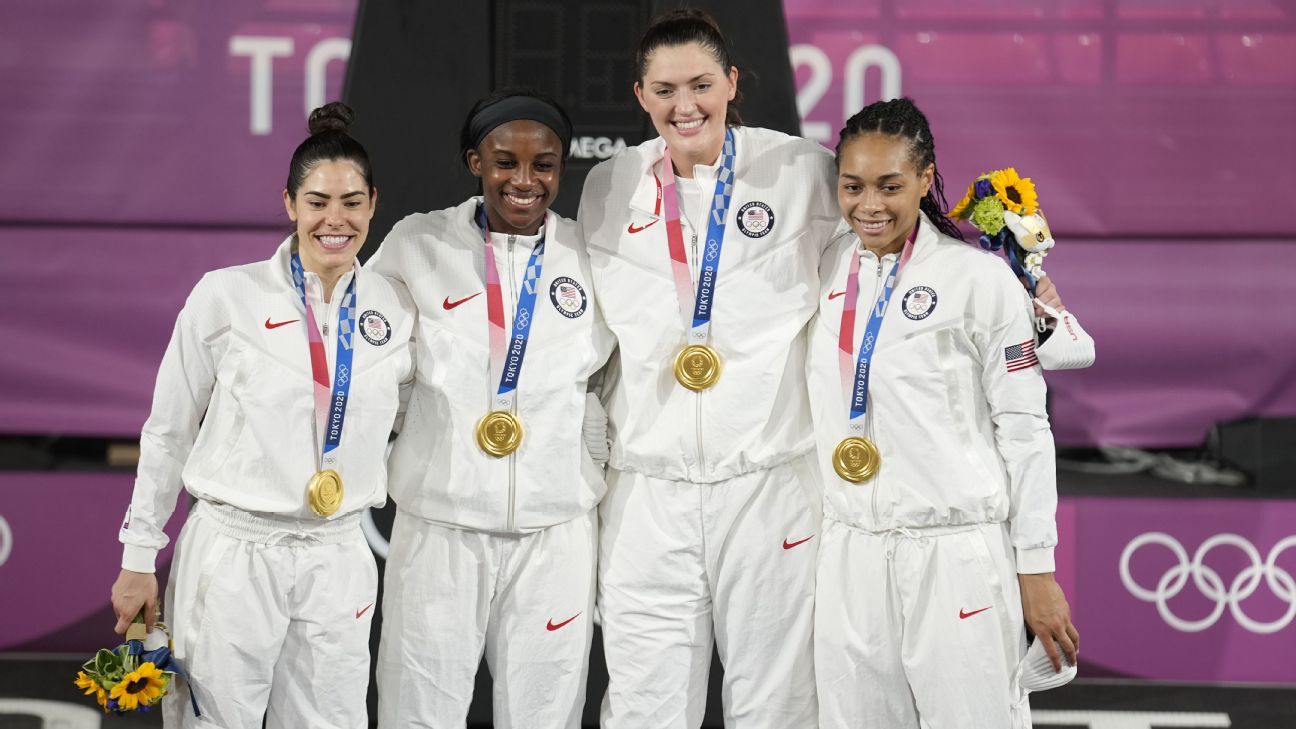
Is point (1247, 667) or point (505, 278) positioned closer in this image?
point (505, 278)

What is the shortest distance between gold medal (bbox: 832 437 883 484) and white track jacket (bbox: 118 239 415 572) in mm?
944

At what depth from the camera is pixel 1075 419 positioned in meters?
5.08

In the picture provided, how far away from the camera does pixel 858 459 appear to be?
2.75 metres

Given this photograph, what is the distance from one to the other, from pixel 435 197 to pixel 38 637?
261 centimetres

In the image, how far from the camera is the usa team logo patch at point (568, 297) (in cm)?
289

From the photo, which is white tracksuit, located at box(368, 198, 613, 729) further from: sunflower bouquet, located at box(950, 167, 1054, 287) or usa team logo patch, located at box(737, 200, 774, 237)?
sunflower bouquet, located at box(950, 167, 1054, 287)

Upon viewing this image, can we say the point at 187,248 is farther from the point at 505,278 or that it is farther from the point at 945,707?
the point at 945,707

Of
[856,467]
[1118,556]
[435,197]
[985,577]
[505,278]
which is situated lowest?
[1118,556]

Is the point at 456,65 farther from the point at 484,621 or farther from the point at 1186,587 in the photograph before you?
the point at 1186,587

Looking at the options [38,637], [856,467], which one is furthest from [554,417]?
[38,637]

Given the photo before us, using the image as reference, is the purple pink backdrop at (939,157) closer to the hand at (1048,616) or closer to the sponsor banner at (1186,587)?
the sponsor banner at (1186,587)

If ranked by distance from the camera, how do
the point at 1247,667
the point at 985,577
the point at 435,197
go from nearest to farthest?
the point at 985,577
the point at 435,197
the point at 1247,667

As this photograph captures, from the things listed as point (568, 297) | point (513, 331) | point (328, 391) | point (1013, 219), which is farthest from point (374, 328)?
point (1013, 219)

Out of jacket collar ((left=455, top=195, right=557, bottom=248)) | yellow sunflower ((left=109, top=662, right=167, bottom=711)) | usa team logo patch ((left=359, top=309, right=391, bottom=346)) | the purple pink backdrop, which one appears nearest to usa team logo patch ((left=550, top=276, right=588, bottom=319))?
jacket collar ((left=455, top=195, right=557, bottom=248))
